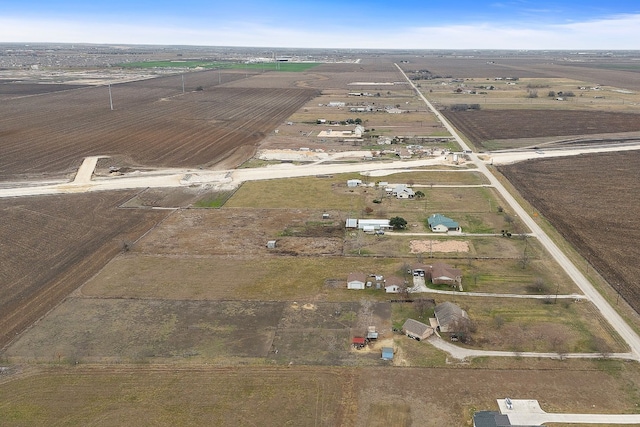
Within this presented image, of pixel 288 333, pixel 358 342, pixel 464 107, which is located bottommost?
pixel 288 333

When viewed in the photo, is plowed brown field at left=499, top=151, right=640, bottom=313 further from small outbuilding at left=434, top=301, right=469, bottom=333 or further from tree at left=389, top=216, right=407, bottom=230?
tree at left=389, top=216, right=407, bottom=230

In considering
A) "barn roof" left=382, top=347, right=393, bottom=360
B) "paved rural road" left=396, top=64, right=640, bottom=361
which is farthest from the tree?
"barn roof" left=382, top=347, right=393, bottom=360

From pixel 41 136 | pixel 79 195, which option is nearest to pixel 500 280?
pixel 79 195

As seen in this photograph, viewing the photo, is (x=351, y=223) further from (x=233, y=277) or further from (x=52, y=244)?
(x=52, y=244)

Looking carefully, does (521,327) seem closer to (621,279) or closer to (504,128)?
(621,279)

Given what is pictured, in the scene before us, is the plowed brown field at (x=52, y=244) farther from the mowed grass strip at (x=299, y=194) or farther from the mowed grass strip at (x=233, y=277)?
the mowed grass strip at (x=299, y=194)


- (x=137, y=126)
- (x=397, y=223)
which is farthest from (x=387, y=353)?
(x=137, y=126)
